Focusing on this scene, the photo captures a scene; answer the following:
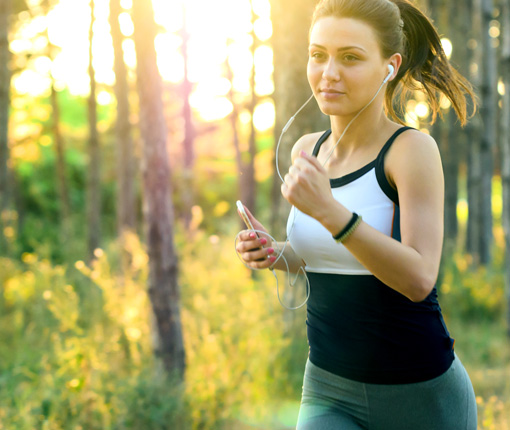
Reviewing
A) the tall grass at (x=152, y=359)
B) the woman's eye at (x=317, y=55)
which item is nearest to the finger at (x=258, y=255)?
the woman's eye at (x=317, y=55)

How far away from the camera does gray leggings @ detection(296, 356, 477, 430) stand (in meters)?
1.86

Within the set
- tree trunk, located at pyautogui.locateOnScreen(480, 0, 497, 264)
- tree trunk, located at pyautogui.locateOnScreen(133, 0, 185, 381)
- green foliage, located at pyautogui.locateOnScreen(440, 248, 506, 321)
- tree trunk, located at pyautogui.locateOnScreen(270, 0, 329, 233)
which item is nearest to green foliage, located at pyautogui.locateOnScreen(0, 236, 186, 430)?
tree trunk, located at pyautogui.locateOnScreen(133, 0, 185, 381)

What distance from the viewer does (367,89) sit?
1924 millimetres

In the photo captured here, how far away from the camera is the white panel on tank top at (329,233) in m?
1.81

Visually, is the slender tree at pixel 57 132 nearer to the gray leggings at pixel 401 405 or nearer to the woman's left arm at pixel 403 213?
the gray leggings at pixel 401 405

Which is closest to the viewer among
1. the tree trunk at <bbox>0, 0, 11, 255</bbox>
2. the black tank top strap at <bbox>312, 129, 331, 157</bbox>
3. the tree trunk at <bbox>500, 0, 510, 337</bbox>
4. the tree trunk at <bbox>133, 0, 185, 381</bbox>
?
the black tank top strap at <bbox>312, 129, 331, 157</bbox>

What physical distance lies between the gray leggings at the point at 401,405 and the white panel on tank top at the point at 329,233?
357 millimetres

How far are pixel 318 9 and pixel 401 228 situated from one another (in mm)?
788

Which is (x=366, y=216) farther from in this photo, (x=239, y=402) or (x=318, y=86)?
(x=239, y=402)

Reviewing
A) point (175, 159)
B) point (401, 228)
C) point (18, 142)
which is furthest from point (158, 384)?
point (175, 159)

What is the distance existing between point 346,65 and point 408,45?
355mm

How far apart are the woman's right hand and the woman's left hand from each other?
439 millimetres

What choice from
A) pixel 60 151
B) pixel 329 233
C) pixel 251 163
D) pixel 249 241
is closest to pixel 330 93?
pixel 329 233

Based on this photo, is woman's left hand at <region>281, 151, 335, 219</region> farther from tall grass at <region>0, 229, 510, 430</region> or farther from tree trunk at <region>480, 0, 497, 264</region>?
tree trunk at <region>480, 0, 497, 264</region>
